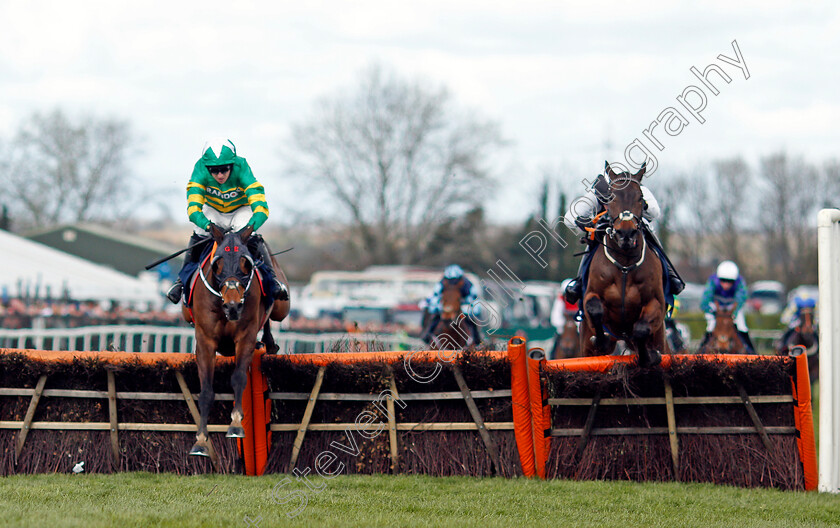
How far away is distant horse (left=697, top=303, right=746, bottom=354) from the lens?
405 inches

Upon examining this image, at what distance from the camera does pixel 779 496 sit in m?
6.34

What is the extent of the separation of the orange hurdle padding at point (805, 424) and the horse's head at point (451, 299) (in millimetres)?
5071

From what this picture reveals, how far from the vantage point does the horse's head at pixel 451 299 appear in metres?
11.3

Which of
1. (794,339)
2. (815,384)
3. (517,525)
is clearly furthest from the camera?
(815,384)

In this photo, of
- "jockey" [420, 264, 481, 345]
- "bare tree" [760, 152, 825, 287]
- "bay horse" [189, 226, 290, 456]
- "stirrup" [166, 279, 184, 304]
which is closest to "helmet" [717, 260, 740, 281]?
"jockey" [420, 264, 481, 345]

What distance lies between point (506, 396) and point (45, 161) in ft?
153

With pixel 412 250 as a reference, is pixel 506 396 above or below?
below

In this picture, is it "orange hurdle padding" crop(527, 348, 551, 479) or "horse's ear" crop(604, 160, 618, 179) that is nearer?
"orange hurdle padding" crop(527, 348, 551, 479)

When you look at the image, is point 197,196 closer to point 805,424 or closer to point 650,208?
point 650,208

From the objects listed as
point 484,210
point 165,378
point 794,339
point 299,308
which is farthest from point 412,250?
point 165,378

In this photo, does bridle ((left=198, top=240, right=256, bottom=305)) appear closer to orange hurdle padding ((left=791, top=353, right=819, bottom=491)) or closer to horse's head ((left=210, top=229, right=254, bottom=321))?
horse's head ((left=210, top=229, right=254, bottom=321))

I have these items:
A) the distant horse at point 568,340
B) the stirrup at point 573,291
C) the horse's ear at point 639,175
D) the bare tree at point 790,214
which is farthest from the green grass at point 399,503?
the bare tree at point 790,214

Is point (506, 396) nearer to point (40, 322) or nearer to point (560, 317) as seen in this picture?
point (560, 317)

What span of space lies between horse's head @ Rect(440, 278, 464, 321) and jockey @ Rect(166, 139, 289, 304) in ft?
12.4
